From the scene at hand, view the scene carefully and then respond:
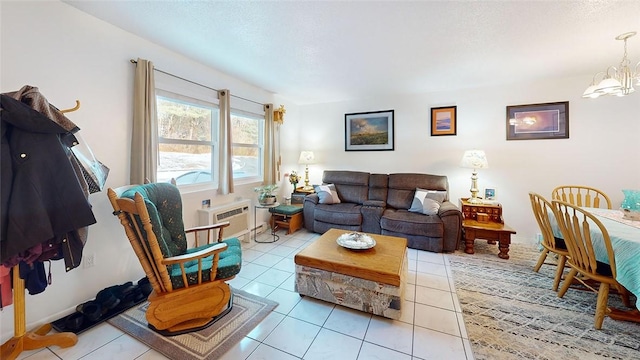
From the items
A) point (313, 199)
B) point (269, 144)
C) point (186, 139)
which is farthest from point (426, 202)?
point (186, 139)

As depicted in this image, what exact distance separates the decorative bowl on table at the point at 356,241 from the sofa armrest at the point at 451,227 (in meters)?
1.36

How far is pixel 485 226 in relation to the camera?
10.2ft

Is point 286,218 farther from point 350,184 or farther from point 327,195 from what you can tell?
point 350,184

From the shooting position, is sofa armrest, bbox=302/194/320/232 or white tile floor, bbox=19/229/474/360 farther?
sofa armrest, bbox=302/194/320/232

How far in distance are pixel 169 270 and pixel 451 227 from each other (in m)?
3.14

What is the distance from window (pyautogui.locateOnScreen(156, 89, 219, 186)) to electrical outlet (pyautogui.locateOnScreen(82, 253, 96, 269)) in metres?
0.94

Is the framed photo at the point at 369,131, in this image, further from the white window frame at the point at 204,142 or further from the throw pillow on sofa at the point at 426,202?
the white window frame at the point at 204,142

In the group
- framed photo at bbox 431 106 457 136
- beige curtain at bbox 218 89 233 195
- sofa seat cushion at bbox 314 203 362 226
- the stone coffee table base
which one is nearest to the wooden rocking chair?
the stone coffee table base

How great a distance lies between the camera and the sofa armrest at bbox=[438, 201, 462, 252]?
3.11 m

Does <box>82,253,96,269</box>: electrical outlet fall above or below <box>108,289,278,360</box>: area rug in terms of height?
above

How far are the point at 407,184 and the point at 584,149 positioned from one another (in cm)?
233

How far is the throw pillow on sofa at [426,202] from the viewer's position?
3.35m

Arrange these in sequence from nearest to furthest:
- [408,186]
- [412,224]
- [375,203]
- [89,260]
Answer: [89,260], [412,224], [375,203], [408,186]

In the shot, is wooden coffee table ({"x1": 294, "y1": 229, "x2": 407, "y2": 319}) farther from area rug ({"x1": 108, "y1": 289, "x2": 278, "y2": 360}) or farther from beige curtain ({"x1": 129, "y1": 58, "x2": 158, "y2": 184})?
beige curtain ({"x1": 129, "y1": 58, "x2": 158, "y2": 184})
